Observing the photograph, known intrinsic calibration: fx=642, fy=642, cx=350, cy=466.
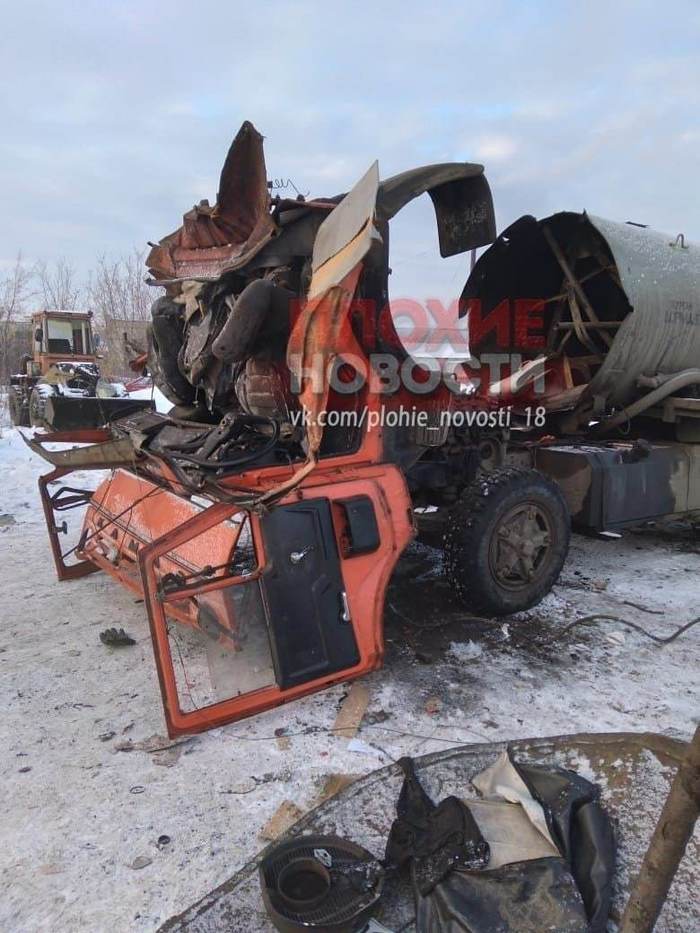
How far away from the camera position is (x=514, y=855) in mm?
2072

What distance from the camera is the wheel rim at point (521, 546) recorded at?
4133 millimetres

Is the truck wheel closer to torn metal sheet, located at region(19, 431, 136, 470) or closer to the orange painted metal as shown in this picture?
the orange painted metal

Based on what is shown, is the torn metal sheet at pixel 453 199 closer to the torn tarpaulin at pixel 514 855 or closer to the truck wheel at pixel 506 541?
the truck wheel at pixel 506 541

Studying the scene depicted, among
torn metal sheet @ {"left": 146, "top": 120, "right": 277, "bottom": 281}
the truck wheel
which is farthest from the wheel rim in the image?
torn metal sheet @ {"left": 146, "top": 120, "right": 277, "bottom": 281}

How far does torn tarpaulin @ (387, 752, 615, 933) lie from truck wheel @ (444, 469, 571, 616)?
1.62 m

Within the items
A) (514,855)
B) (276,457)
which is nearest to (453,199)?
(276,457)

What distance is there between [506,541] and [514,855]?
2270 millimetres

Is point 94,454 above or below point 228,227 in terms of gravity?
below

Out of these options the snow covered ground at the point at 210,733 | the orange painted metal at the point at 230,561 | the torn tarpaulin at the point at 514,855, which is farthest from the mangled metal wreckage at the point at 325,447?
the torn tarpaulin at the point at 514,855

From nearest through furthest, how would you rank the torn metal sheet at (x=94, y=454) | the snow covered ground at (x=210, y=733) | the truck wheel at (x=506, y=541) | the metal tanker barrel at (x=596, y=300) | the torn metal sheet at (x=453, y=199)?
the snow covered ground at (x=210, y=733) → the torn metal sheet at (x=453, y=199) → the torn metal sheet at (x=94, y=454) → the truck wheel at (x=506, y=541) → the metal tanker barrel at (x=596, y=300)

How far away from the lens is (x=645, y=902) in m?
1.43

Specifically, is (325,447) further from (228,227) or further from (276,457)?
(228,227)

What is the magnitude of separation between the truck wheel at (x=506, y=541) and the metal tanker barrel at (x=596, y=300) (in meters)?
1.47

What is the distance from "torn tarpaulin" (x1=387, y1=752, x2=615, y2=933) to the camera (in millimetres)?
1866
